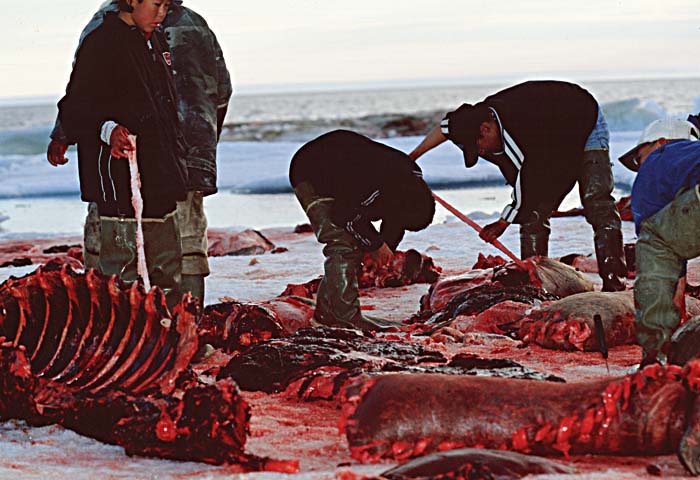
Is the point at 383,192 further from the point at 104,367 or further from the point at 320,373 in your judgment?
the point at 104,367

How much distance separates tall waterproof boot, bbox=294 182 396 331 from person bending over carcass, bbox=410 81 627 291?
2.93 feet

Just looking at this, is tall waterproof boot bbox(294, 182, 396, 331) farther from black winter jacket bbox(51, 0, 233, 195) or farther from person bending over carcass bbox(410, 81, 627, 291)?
person bending over carcass bbox(410, 81, 627, 291)

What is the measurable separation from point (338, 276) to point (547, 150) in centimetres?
179

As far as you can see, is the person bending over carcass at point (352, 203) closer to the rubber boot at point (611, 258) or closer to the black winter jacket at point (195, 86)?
the black winter jacket at point (195, 86)

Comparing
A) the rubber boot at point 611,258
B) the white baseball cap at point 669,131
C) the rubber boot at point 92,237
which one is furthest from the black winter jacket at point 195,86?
the rubber boot at point 611,258

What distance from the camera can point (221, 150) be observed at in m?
27.7

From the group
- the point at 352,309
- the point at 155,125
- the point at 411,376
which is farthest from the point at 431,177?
the point at 411,376

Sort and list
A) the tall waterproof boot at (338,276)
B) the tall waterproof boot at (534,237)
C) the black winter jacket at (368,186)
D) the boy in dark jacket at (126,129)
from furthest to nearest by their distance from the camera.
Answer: the tall waterproof boot at (534,237) < the tall waterproof boot at (338,276) < the black winter jacket at (368,186) < the boy in dark jacket at (126,129)

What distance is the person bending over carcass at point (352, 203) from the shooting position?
5930 millimetres

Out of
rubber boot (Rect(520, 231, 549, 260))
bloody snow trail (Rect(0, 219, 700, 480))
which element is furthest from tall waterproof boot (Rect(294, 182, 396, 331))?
rubber boot (Rect(520, 231, 549, 260))

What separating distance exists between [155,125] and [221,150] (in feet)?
75.4

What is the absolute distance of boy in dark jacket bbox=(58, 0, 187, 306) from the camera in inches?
187

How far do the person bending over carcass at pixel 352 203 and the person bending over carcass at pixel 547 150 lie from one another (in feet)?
2.54

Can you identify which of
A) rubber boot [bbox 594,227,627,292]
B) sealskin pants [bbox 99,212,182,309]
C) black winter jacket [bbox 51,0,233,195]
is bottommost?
rubber boot [bbox 594,227,627,292]
